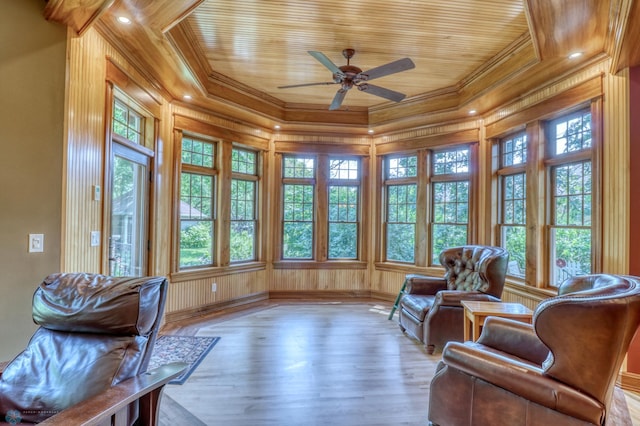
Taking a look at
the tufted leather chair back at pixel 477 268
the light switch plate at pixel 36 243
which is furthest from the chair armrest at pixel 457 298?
the light switch plate at pixel 36 243

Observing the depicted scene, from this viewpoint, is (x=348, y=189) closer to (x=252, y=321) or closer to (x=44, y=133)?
(x=252, y=321)

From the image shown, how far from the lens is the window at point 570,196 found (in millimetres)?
3236

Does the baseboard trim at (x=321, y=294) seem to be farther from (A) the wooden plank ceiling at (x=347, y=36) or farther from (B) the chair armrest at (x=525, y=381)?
(B) the chair armrest at (x=525, y=381)

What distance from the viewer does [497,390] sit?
1672 mm

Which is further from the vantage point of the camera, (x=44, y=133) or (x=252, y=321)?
(x=252, y=321)

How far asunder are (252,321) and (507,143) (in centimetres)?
412

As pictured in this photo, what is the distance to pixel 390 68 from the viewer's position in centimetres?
308

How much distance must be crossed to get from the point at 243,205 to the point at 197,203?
803mm

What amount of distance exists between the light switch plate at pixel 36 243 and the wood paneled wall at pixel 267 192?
14cm

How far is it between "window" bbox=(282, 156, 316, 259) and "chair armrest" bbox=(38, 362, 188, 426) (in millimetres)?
4137

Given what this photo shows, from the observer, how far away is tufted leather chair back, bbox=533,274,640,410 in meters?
1.41

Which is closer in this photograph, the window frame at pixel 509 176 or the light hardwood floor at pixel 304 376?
the light hardwood floor at pixel 304 376

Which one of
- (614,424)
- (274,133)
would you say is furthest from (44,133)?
(614,424)

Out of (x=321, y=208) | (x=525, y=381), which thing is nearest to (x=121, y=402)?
(x=525, y=381)
